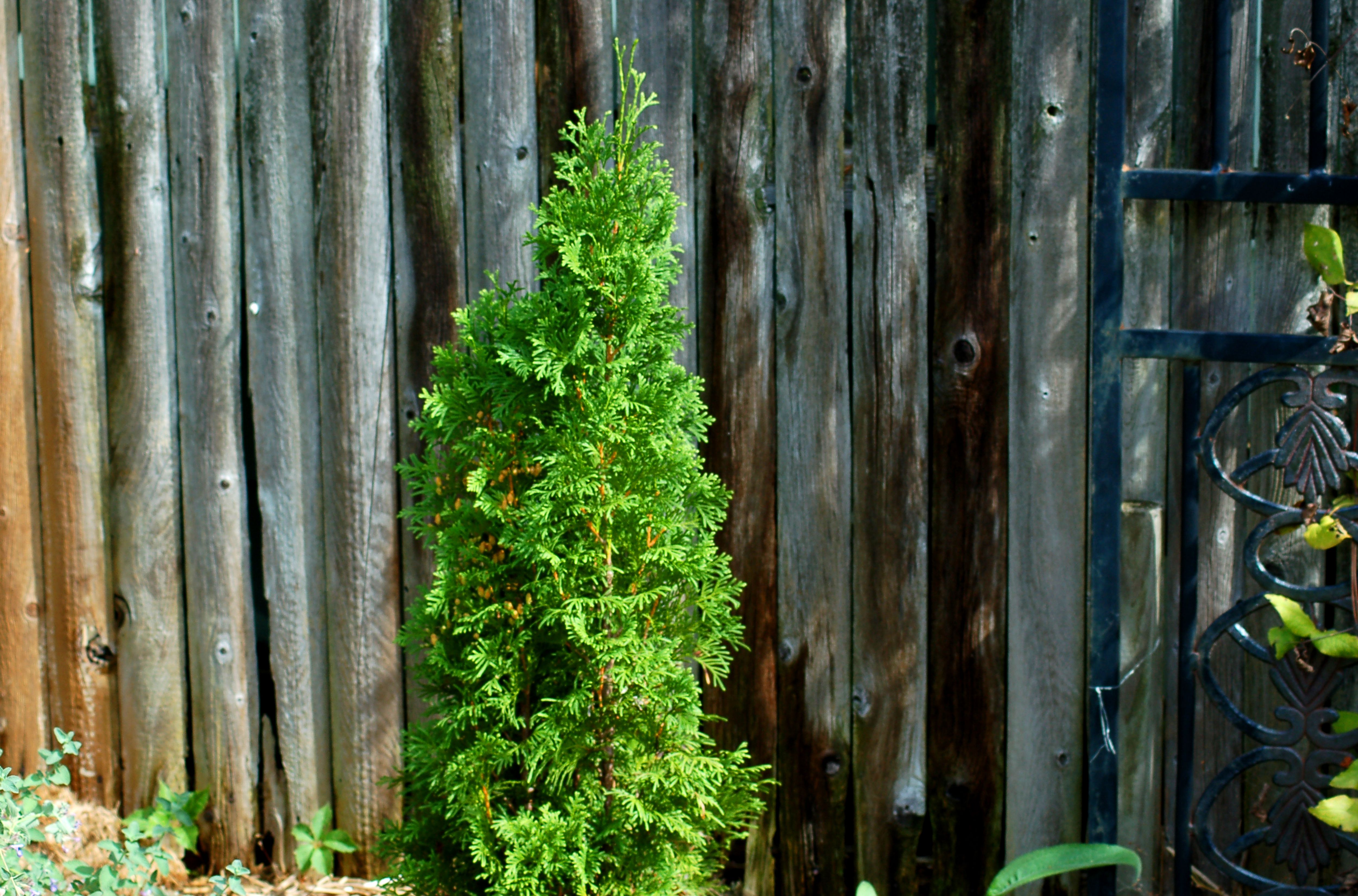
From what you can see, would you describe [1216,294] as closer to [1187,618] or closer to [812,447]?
[1187,618]

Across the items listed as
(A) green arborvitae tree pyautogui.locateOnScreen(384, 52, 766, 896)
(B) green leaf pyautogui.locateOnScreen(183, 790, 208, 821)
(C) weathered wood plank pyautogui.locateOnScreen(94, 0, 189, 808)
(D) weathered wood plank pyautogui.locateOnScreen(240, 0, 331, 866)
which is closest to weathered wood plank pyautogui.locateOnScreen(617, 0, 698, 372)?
(A) green arborvitae tree pyautogui.locateOnScreen(384, 52, 766, 896)

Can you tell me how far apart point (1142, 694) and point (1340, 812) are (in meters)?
0.52

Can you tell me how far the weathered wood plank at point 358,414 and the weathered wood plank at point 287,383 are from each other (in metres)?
0.04

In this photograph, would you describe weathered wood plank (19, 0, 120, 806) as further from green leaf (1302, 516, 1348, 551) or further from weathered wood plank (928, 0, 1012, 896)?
green leaf (1302, 516, 1348, 551)

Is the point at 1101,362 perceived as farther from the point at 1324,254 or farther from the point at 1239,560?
the point at 1239,560

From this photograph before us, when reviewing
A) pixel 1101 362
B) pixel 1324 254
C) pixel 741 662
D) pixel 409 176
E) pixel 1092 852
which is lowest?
pixel 1092 852

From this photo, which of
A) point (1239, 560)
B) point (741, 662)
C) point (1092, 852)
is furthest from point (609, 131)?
point (1092, 852)

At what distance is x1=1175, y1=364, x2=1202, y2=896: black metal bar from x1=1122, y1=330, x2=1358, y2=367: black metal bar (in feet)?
0.26

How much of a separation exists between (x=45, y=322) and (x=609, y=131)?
1.70m

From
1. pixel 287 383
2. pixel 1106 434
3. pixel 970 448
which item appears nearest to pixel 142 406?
pixel 287 383

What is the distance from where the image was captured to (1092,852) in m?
2.39

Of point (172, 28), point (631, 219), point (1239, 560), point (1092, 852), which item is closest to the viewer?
point (631, 219)

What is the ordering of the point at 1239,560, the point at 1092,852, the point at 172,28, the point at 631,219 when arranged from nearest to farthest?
the point at 631,219 → the point at 1092,852 → the point at 1239,560 → the point at 172,28

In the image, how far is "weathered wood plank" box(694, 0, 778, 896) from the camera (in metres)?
2.63
